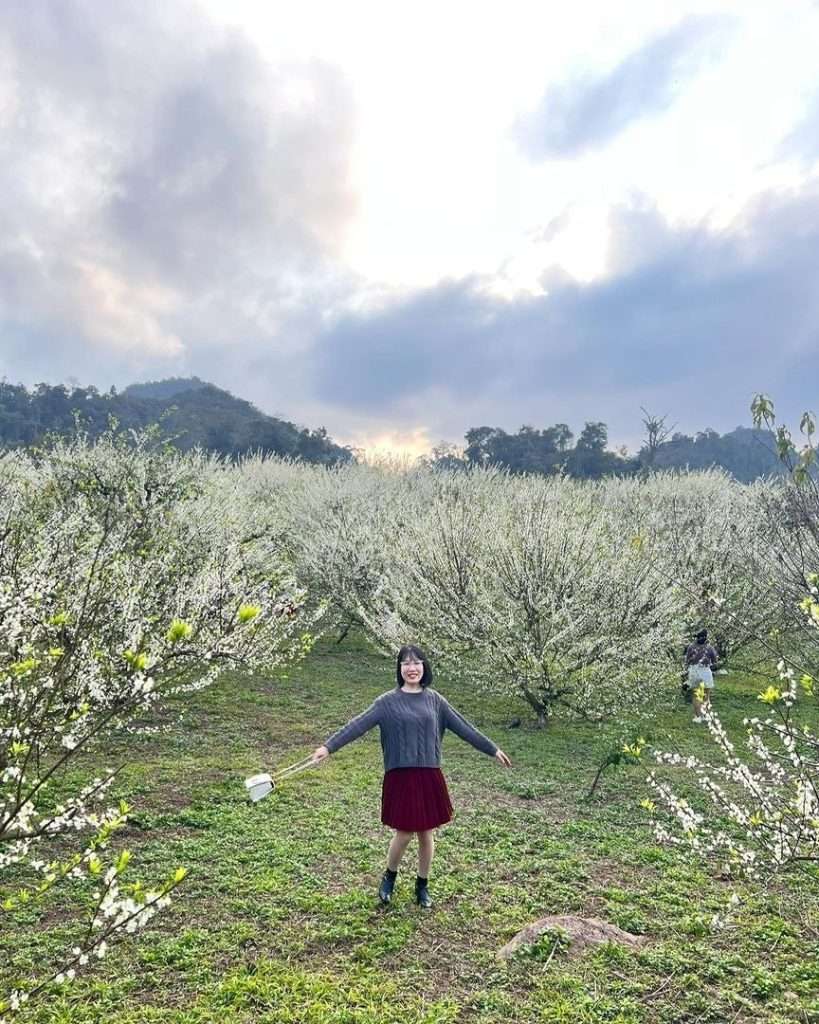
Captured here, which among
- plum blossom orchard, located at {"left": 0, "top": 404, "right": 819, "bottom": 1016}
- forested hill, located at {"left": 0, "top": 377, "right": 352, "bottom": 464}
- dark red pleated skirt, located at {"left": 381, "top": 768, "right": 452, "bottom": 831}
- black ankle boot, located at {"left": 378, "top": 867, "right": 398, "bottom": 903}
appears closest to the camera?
dark red pleated skirt, located at {"left": 381, "top": 768, "right": 452, "bottom": 831}

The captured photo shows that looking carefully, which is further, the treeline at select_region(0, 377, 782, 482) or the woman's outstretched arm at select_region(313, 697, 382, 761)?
the treeline at select_region(0, 377, 782, 482)

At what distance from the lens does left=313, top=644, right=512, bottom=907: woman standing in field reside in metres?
5.38

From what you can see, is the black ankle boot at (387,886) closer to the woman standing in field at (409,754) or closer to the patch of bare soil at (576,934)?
the woman standing in field at (409,754)

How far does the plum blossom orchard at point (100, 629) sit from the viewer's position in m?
3.57

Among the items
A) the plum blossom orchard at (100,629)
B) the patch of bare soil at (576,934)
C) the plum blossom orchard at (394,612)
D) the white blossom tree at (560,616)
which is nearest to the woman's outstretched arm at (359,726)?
the plum blossom orchard at (394,612)

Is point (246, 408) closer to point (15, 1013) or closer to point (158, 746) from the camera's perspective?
point (158, 746)

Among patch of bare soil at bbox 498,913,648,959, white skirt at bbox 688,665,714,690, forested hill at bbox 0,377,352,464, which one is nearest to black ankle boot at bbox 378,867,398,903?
patch of bare soil at bbox 498,913,648,959

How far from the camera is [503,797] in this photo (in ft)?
28.5

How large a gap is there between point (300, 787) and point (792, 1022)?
19.8 ft

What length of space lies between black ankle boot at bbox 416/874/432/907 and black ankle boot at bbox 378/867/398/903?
22 centimetres

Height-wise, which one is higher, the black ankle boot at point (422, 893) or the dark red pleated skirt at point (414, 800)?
the dark red pleated skirt at point (414, 800)

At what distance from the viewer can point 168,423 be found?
72.5 metres

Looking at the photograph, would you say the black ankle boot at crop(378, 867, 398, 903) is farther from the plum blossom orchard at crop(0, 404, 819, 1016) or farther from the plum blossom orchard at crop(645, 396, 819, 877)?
the plum blossom orchard at crop(645, 396, 819, 877)

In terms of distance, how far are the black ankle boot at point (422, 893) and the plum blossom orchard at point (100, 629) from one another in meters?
Answer: 2.09
